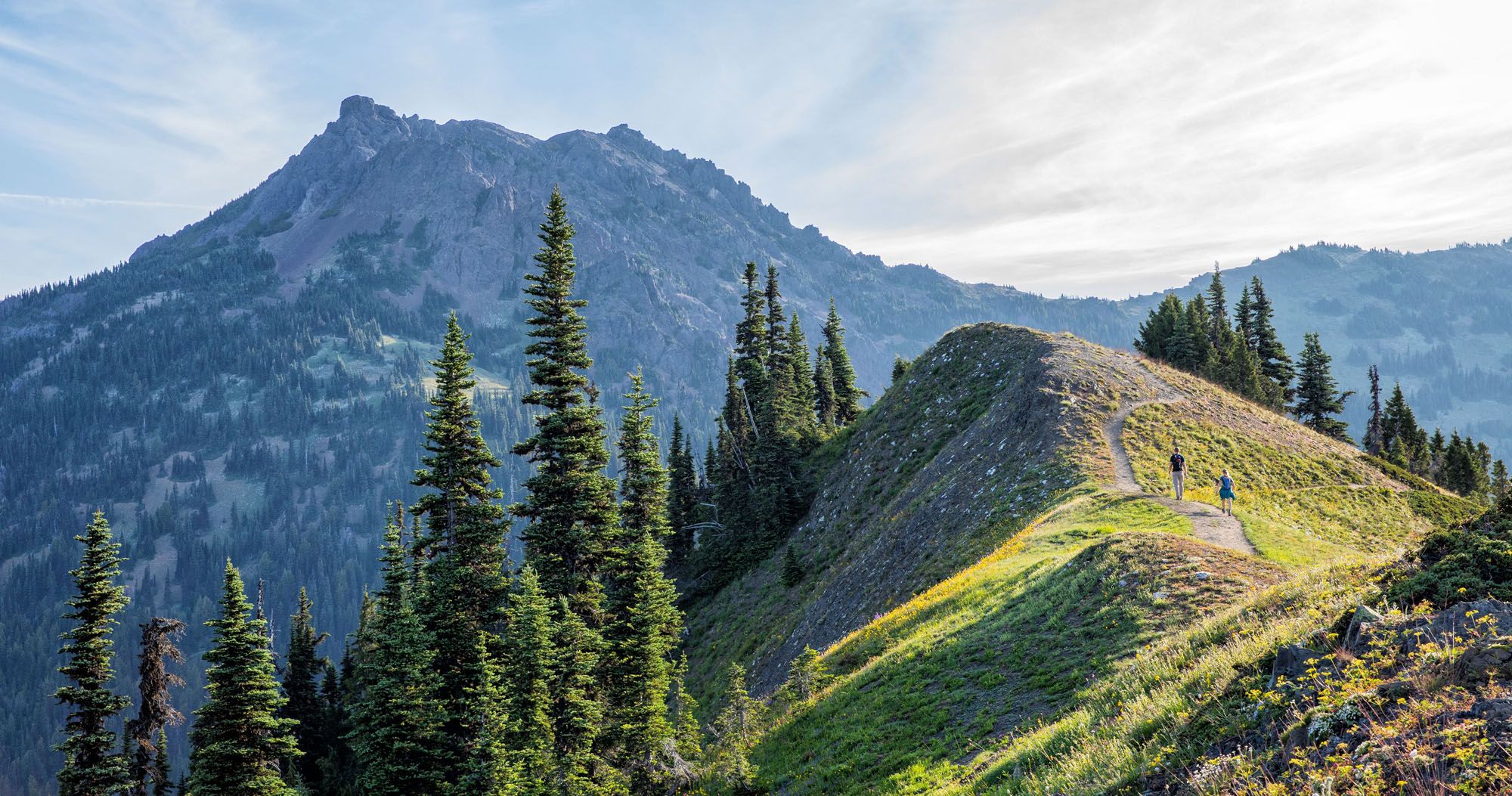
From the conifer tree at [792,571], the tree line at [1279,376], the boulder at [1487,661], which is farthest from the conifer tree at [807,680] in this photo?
the tree line at [1279,376]

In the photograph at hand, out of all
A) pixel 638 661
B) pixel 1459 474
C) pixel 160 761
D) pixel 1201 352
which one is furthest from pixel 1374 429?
pixel 160 761

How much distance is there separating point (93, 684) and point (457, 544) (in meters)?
15.8

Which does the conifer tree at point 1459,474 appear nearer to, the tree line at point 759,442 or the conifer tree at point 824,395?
the tree line at point 759,442

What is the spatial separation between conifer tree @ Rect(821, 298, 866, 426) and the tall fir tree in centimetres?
6202

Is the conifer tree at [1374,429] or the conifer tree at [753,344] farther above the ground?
the conifer tree at [753,344]

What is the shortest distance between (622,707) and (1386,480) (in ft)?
143

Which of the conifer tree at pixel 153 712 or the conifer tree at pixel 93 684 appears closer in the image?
the conifer tree at pixel 93 684

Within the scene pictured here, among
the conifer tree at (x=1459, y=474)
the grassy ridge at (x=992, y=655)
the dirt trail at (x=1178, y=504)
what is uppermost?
the dirt trail at (x=1178, y=504)

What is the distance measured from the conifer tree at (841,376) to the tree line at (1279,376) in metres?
33.4

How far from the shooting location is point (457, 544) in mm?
29766

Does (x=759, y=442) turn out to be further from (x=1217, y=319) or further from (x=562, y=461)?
(x=1217, y=319)

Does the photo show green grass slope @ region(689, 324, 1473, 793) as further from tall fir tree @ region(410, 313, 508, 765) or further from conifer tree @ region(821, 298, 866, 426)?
conifer tree @ region(821, 298, 866, 426)

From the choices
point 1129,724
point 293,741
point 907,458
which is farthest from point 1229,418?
point 293,741

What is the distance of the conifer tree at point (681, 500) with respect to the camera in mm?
76438
